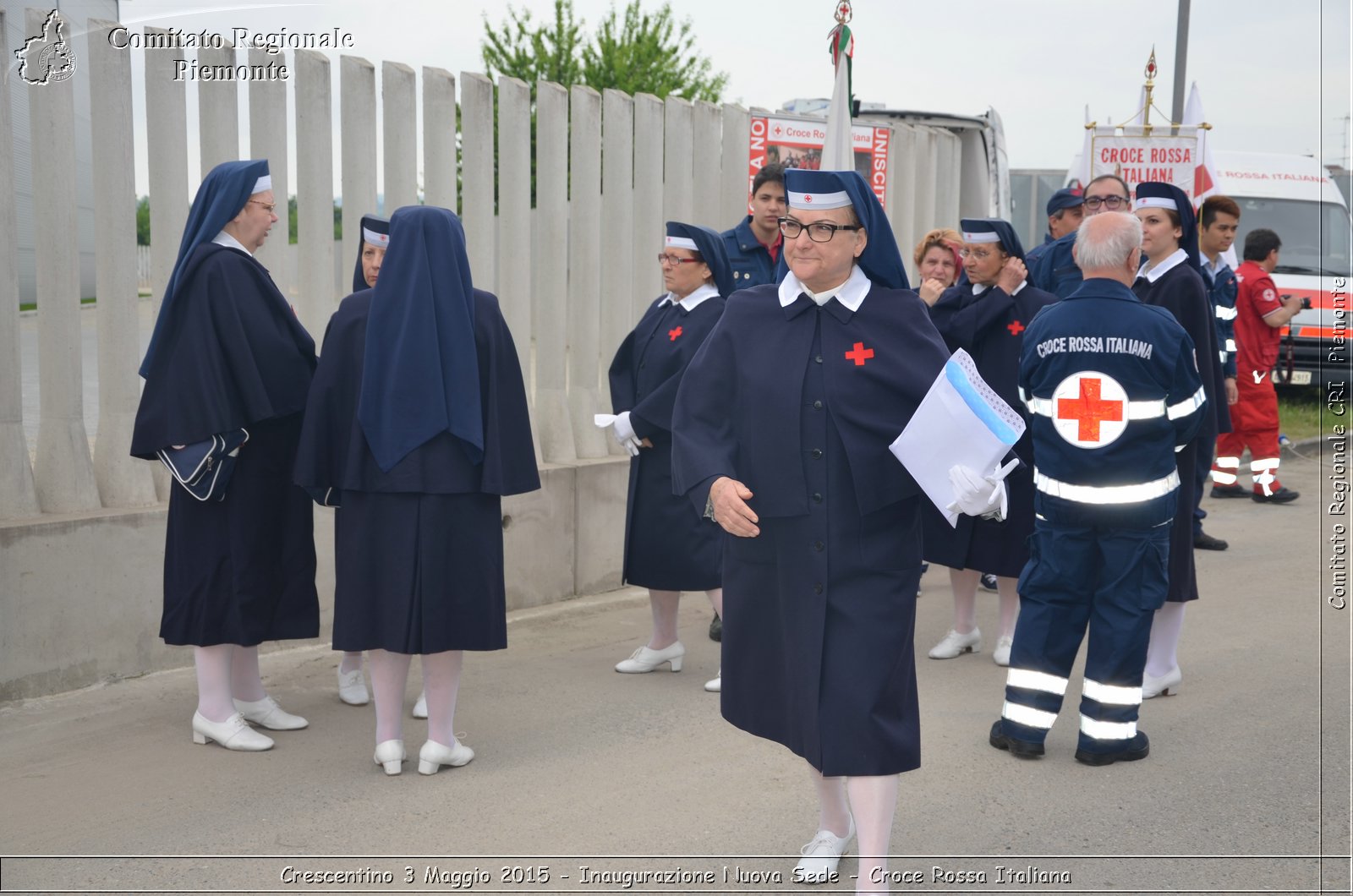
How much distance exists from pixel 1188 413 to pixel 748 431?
2.26 meters

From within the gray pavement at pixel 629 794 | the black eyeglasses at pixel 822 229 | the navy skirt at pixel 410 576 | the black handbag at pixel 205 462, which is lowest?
the gray pavement at pixel 629 794

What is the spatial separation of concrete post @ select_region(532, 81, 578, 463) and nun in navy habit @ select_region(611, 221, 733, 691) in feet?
Result: 5.10

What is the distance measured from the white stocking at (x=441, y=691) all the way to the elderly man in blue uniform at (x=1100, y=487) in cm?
227

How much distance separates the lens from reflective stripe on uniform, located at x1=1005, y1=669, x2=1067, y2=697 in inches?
211

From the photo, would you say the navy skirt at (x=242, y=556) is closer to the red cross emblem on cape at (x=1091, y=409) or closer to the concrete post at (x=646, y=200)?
the red cross emblem on cape at (x=1091, y=409)

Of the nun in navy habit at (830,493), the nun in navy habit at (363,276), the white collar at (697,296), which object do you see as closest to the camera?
the nun in navy habit at (830,493)

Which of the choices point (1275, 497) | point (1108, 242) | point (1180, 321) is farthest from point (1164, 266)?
point (1275, 497)

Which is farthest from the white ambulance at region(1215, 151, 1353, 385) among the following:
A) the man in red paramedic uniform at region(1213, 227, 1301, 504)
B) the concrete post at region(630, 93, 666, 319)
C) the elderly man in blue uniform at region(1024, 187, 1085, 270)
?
the concrete post at region(630, 93, 666, 319)

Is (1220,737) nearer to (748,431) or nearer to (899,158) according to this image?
(748,431)

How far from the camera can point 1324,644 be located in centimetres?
704

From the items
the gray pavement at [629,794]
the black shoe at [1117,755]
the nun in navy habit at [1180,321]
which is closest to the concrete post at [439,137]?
the gray pavement at [629,794]

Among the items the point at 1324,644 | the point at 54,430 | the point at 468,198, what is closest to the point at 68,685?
the point at 54,430

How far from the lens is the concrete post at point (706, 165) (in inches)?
351

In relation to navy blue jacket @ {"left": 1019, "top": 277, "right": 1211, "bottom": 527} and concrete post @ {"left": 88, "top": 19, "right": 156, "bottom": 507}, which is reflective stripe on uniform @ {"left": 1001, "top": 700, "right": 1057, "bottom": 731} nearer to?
navy blue jacket @ {"left": 1019, "top": 277, "right": 1211, "bottom": 527}
